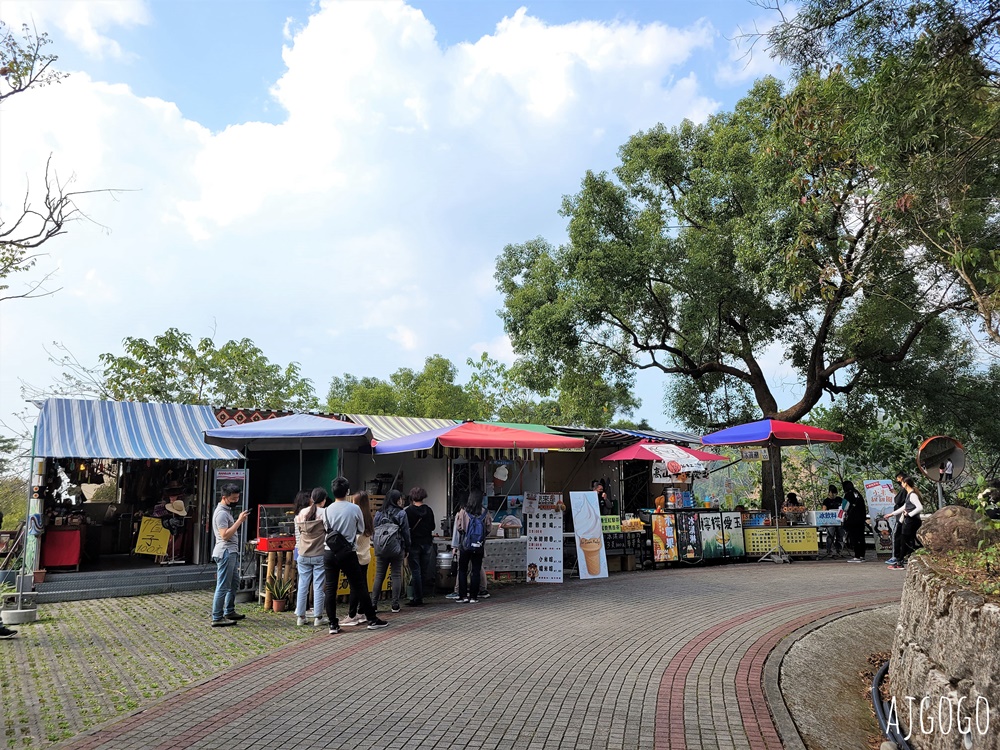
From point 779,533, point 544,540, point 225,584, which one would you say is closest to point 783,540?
point 779,533

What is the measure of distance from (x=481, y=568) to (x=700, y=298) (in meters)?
10.9

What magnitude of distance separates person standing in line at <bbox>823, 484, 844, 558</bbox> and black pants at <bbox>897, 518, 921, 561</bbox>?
2.26 m

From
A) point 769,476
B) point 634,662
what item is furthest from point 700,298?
point 634,662

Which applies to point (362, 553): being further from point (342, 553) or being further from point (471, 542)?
point (471, 542)

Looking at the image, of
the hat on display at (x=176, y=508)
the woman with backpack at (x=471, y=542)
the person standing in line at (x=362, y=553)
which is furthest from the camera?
the hat on display at (x=176, y=508)

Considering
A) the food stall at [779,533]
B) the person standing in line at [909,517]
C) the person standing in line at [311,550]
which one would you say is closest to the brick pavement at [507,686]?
the person standing in line at [311,550]

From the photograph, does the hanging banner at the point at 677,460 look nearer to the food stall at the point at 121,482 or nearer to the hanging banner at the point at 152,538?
the food stall at the point at 121,482

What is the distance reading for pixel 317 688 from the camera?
20.6 feet

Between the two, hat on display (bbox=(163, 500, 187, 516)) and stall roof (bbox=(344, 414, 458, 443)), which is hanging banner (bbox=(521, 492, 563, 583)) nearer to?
stall roof (bbox=(344, 414, 458, 443))

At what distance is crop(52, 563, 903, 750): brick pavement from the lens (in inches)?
201

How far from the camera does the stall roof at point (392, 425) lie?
15.9 m

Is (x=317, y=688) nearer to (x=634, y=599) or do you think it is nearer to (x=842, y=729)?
(x=842, y=729)

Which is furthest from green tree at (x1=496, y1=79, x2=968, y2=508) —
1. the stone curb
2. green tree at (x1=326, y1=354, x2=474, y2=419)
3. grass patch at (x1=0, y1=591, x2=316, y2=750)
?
green tree at (x1=326, y1=354, x2=474, y2=419)

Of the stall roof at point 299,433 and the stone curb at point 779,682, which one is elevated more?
the stall roof at point 299,433
